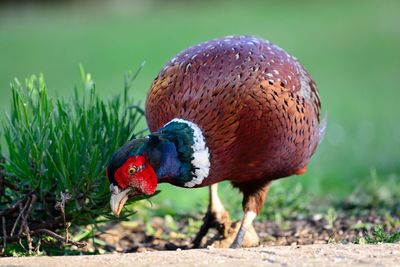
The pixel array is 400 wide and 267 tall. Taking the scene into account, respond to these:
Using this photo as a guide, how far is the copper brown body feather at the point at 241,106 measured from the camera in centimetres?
452

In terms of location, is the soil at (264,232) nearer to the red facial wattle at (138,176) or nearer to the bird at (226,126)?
the bird at (226,126)

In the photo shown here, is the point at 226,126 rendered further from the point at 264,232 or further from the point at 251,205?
the point at 264,232

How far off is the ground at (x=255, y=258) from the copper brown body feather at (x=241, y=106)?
755 millimetres

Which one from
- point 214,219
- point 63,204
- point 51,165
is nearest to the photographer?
point 63,204

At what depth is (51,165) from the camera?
15.1 ft

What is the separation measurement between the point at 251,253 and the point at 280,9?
24541 millimetres

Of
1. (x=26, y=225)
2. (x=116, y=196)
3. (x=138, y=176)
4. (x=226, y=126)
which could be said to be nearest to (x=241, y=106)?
(x=226, y=126)

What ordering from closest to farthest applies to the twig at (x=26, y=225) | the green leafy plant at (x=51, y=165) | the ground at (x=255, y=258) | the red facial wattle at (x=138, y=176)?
the ground at (x=255, y=258)
the red facial wattle at (x=138, y=176)
the twig at (x=26, y=225)
the green leafy plant at (x=51, y=165)

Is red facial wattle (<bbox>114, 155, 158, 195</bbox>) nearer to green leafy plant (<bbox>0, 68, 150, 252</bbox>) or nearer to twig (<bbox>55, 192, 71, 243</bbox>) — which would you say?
twig (<bbox>55, 192, 71, 243</bbox>)

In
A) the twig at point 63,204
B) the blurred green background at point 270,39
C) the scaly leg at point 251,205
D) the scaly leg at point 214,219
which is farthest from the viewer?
the blurred green background at point 270,39

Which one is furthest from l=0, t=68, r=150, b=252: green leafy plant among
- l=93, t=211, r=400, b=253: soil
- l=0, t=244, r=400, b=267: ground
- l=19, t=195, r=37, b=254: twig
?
l=0, t=244, r=400, b=267: ground

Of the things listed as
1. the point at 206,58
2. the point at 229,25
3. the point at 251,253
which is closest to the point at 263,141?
the point at 206,58

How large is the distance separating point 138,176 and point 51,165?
2.34ft

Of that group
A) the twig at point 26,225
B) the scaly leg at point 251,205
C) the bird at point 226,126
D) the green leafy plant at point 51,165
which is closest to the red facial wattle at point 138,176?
the bird at point 226,126
